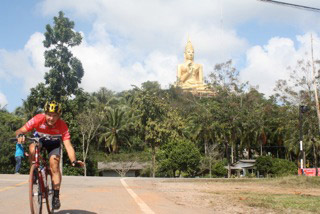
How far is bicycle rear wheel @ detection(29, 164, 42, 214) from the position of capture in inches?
208

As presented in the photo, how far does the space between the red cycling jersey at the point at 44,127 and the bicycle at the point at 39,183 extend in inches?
4.9

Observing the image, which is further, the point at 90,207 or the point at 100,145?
the point at 100,145

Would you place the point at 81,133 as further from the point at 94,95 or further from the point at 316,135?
the point at 316,135

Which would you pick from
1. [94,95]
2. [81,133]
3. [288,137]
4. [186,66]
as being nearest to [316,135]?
[288,137]

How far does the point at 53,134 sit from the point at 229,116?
120 ft

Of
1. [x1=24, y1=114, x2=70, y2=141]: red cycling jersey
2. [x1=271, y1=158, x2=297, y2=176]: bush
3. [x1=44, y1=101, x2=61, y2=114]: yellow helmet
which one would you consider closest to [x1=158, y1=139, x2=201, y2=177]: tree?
[x1=271, y1=158, x2=297, y2=176]: bush

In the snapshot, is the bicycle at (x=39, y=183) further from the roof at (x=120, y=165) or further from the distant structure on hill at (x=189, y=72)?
the distant structure on hill at (x=189, y=72)

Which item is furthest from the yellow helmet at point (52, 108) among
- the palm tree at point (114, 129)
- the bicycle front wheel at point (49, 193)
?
the palm tree at point (114, 129)

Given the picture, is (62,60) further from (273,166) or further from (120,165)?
(273,166)

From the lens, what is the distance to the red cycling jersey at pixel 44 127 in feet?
18.5

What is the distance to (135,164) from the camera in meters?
45.6

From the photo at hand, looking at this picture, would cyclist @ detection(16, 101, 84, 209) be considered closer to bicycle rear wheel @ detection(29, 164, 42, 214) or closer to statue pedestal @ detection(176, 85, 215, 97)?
bicycle rear wheel @ detection(29, 164, 42, 214)

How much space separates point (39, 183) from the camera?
544 cm

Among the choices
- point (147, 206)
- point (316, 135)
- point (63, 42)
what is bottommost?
point (147, 206)
